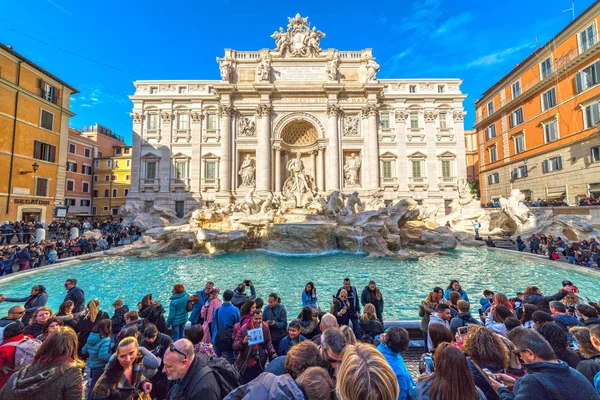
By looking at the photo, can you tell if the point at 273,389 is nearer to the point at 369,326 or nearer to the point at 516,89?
the point at 369,326

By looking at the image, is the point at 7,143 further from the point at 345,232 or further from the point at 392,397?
the point at 392,397

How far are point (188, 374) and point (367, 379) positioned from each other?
1.28 meters

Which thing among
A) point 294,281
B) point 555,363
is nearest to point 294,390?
point 555,363

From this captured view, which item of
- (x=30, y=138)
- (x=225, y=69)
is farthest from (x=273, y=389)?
(x=225, y=69)

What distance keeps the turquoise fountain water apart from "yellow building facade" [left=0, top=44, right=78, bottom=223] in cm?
1029

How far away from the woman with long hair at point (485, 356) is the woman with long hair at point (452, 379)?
436mm

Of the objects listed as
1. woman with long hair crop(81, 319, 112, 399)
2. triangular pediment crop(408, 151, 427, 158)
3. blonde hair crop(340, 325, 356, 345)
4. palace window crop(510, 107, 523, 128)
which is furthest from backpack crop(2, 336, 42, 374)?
palace window crop(510, 107, 523, 128)

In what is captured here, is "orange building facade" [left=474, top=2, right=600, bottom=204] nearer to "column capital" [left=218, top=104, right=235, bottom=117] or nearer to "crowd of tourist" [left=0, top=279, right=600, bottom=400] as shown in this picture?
"crowd of tourist" [left=0, top=279, right=600, bottom=400]

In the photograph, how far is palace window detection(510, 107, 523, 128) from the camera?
76.0 ft

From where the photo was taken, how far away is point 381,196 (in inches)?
867

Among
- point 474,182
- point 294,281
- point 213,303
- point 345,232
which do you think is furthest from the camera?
point 474,182

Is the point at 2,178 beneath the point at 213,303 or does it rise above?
above

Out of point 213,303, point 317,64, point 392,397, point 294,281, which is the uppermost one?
point 317,64

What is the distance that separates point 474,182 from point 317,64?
27.0 meters
